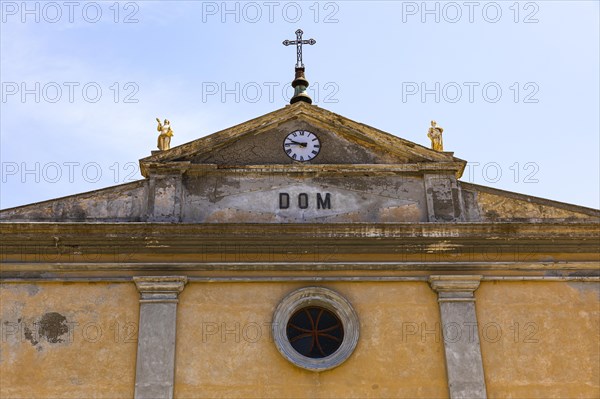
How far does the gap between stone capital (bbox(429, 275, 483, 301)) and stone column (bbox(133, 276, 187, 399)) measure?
3930 millimetres

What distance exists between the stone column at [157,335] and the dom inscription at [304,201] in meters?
2.11

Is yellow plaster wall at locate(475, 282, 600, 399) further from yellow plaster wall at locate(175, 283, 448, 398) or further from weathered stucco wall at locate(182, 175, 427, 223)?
weathered stucco wall at locate(182, 175, 427, 223)

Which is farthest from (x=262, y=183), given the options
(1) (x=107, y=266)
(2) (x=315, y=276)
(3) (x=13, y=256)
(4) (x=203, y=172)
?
(3) (x=13, y=256)

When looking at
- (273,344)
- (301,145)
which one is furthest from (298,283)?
(301,145)

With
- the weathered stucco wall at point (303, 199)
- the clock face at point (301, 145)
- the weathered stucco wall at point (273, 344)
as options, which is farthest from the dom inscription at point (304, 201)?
the weathered stucco wall at point (273, 344)

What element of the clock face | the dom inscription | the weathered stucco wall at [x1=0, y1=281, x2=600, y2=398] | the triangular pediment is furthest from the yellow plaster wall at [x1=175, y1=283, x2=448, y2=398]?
the clock face

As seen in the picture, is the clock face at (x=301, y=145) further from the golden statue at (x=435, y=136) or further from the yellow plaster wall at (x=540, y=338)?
the yellow plaster wall at (x=540, y=338)

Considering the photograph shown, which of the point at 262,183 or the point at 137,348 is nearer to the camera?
the point at 137,348

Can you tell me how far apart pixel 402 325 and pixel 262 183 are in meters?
3.27

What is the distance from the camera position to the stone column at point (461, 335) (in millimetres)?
12031

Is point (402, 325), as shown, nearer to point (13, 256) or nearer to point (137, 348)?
point (137, 348)

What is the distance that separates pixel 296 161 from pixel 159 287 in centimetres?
316

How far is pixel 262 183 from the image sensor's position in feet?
44.2

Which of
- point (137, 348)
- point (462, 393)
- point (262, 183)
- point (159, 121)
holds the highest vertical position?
point (159, 121)
